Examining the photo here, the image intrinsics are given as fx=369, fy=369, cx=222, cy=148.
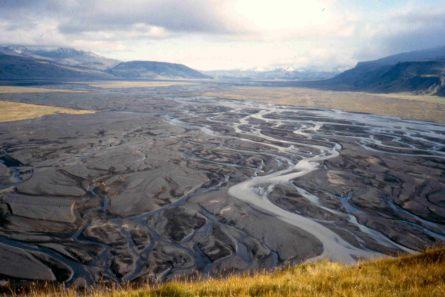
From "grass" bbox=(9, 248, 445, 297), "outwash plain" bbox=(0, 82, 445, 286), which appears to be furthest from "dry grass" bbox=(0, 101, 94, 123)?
"grass" bbox=(9, 248, 445, 297)

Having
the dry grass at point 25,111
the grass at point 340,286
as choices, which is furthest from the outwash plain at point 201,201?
the grass at point 340,286

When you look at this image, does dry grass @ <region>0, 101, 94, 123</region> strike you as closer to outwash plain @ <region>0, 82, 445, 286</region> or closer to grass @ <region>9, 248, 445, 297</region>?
outwash plain @ <region>0, 82, 445, 286</region>

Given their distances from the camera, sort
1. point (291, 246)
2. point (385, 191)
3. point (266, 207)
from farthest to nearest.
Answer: point (385, 191), point (266, 207), point (291, 246)

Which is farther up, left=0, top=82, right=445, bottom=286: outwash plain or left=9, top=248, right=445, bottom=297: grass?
left=9, top=248, right=445, bottom=297: grass

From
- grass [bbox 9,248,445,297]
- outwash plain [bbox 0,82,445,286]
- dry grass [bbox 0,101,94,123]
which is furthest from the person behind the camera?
dry grass [bbox 0,101,94,123]

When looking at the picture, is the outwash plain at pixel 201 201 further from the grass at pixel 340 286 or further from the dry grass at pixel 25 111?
the grass at pixel 340 286

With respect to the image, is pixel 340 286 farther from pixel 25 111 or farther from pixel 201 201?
pixel 25 111

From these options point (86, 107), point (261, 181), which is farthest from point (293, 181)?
point (86, 107)

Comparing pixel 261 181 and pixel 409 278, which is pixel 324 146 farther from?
pixel 409 278

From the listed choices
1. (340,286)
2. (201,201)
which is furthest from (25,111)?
(340,286)
